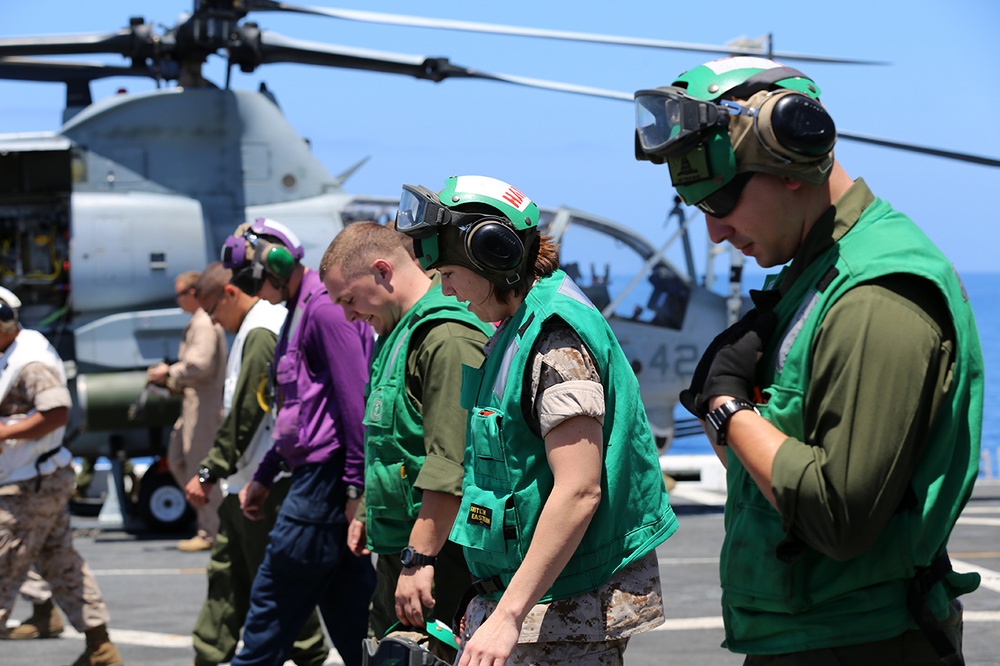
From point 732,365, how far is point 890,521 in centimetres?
36

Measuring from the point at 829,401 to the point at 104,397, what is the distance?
10.4 m

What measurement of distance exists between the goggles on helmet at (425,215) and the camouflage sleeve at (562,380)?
35 centimetres

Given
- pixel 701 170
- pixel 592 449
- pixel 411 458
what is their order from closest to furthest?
pixel 701 170
pixel 592 449
pixel 411 458

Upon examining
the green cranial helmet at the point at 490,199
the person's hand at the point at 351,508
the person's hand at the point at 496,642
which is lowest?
the person's hand at the point at 351,508

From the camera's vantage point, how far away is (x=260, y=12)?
12.2 metres

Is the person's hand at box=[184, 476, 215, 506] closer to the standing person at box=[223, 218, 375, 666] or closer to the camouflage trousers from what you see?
the standing person at box=[223, 218, 375, 666]

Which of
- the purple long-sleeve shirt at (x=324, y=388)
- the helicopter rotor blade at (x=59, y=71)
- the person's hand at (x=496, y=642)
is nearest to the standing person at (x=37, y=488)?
the purple long-sleeve shirt at (x=324, y=388)

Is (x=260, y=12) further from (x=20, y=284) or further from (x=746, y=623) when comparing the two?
(x=746, y=623)

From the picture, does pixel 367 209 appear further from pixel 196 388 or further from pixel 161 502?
pixel 196 388

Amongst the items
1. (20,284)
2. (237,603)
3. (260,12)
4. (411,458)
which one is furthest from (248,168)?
(411,458)

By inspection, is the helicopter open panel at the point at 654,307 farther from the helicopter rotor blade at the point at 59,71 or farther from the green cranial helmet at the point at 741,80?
the green cranial helmet at the point at 741,80

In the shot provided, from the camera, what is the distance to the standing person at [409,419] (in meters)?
3.54

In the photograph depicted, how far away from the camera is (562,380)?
275 centimetres

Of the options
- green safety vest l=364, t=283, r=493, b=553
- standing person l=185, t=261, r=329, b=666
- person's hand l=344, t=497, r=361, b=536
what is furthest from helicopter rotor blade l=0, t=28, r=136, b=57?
green safety vest l=364, t=283, r=493, b=553
